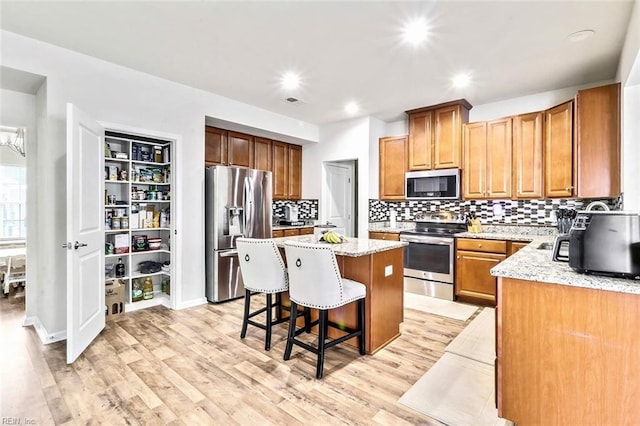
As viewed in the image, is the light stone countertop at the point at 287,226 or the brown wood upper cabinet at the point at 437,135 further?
the light stone countertop at the point at 287,226

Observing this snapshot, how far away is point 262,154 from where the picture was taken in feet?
17.0

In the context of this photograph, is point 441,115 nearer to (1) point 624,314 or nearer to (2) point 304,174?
(2) point 304,174

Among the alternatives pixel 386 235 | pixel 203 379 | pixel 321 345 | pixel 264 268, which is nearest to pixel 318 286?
pixel 321 345

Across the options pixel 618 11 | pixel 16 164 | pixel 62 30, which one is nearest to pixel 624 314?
pixel 618 11

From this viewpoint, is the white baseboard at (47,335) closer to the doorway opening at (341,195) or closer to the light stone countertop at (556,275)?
the light stone countertop at (556,275)

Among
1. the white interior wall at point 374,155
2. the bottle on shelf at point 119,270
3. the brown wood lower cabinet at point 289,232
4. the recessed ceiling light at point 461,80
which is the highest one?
the recessed ceiling light at point 461,80

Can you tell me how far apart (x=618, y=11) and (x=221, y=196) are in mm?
3965

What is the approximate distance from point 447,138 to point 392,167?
36.2 inches

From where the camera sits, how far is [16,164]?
582 centimetres

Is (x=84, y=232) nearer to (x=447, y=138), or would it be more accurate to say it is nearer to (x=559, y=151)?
(x=447, y=138)

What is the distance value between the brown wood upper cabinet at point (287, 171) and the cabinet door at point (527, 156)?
11.2 ft

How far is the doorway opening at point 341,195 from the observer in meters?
5.58

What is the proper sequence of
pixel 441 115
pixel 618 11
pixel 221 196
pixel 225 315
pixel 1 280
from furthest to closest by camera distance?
pixel 1 280, pixel 441 115, pixel 221 196, pixel 225 315, pixel 618 11

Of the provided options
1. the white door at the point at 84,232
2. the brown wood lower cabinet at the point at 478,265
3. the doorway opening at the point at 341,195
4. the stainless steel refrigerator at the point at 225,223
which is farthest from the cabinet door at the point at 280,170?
the brown wood lower cabinet at the point at 478,265
